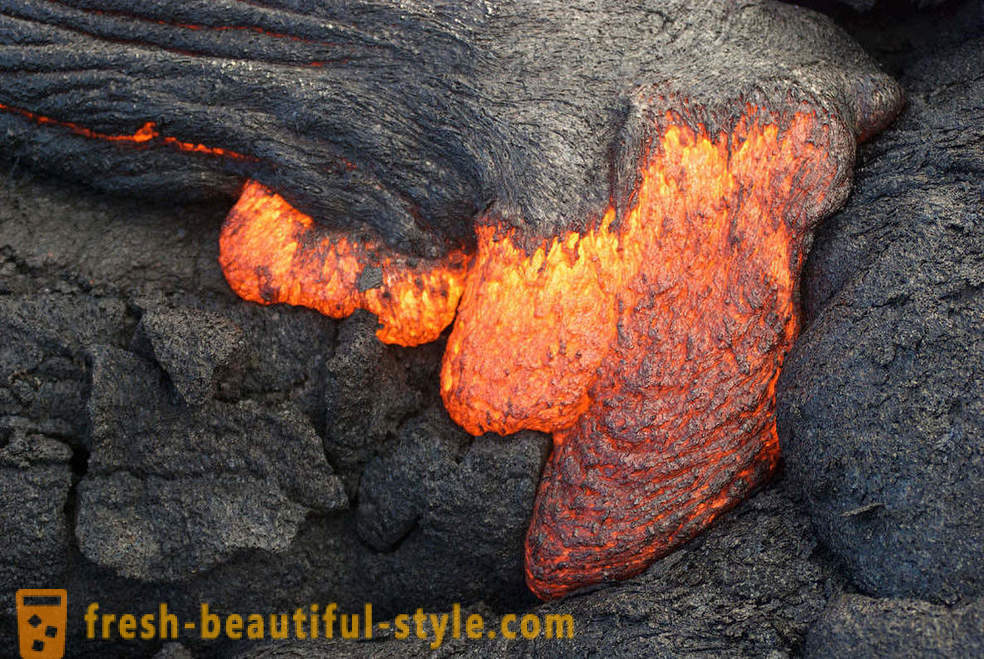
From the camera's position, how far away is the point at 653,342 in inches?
94.5

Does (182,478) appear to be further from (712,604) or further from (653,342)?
(712,604)

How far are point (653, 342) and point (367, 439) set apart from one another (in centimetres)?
92

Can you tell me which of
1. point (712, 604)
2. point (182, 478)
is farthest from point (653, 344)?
point (182, 478)

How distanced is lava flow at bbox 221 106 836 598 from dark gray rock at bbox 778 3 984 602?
0.48ft

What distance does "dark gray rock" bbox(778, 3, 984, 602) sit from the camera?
2.04 m

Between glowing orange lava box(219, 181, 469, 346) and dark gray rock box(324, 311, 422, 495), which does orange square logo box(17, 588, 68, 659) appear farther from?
glowing orange lava box(219, 181, 469, 346)

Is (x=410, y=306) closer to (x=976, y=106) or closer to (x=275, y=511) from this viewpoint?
(x=275, y=511)

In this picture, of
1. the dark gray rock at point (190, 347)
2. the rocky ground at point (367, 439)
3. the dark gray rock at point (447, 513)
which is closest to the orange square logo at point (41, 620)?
the rocky ground at point (367, 439)

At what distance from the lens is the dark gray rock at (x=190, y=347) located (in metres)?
2.53

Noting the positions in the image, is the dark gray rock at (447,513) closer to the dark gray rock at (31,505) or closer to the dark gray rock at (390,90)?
the dark gray rock at (390,90)

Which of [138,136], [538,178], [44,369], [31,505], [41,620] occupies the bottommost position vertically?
[41,620]

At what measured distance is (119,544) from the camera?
8.35ft

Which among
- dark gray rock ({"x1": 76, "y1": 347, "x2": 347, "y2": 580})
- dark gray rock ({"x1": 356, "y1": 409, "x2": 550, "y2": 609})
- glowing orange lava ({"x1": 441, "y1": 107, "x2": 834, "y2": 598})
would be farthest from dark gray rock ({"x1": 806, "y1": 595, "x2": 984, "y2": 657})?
dark gray rock ({"x1": 76, "y1": 347, "x2": 347, "y2": 580})

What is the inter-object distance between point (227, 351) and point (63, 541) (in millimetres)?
746
